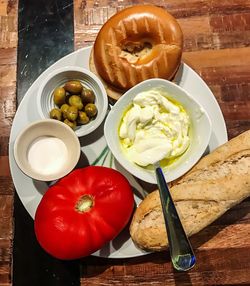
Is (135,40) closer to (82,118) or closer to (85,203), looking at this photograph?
(82,118)

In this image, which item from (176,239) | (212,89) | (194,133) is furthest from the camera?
(212,89)

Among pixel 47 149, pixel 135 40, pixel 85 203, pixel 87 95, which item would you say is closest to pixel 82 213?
pixel 85 203

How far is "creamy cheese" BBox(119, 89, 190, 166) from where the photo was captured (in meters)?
1.30

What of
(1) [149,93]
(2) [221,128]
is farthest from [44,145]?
(2) [221,128]

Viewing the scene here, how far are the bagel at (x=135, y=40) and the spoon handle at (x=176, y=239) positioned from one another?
32cm

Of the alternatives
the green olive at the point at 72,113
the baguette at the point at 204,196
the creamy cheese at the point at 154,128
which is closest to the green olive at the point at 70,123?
the green olive at the point at 72,113

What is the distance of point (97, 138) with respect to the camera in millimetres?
1394

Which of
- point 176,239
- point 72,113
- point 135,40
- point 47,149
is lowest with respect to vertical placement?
point 176,239

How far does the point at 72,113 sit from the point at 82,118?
30 mm

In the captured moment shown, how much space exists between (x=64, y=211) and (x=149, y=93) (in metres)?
0.37

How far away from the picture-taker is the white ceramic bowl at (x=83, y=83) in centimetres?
133

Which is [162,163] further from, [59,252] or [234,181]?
[59,252]

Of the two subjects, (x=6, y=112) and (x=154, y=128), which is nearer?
(x=154, y=128)

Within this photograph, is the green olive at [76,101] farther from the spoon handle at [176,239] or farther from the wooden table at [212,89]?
the spoon handle at [176,239]
